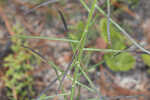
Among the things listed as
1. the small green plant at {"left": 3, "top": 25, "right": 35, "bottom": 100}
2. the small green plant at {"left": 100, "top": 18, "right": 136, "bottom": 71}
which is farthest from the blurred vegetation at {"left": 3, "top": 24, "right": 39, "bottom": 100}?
the small green plant at {"left": 100, "top": 18, "right": 136, "bottom": 71}

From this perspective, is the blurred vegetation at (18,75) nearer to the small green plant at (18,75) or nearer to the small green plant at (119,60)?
the small green plant at (18,75)

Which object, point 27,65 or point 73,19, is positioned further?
point 73,19

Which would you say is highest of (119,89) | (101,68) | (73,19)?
(73,19)

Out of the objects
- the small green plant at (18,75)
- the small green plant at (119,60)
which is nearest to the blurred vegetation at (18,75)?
the small green plant at (18,75)

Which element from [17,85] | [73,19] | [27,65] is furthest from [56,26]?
[17,85]

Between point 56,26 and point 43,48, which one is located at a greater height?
point 56,26

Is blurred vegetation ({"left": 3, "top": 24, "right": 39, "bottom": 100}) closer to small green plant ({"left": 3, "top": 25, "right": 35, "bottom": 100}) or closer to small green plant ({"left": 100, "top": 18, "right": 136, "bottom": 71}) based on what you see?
small green plant ({"left": 3, "top": 25, "right": 35, "bottom": 100})

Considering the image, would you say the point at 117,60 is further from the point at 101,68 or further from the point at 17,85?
the point at 17,85

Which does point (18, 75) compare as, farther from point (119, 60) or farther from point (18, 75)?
point (119, 60)
